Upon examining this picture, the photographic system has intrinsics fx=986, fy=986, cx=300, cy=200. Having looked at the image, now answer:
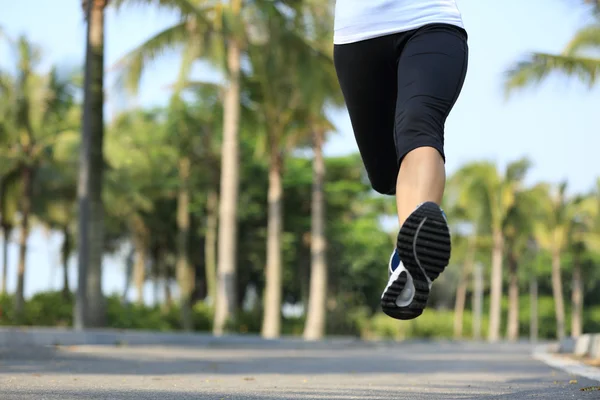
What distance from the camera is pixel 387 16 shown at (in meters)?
3.09

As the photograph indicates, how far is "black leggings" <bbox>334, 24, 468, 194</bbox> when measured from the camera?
2.89 meters

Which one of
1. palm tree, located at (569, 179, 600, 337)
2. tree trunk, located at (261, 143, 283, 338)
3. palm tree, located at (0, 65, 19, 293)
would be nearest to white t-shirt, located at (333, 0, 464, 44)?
palm tree, located at (0, 65, 19, 293)

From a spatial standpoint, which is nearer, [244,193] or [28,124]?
[28,124]

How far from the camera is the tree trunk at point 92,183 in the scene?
15914 mm

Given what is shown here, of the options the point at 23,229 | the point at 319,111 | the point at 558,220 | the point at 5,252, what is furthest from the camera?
the point at 558,220

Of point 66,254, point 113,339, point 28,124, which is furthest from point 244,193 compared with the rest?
point 113,339

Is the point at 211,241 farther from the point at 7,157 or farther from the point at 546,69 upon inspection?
the point at 546,69

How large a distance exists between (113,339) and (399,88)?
1205 cm

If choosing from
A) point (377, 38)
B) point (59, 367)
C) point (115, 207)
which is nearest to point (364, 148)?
point (377, 38)

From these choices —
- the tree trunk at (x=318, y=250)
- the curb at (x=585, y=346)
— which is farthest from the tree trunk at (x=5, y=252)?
the curb at (x=585, y=346)

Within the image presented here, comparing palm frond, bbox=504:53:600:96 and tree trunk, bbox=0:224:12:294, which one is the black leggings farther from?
tree trunk, bbox=0:224:12:294

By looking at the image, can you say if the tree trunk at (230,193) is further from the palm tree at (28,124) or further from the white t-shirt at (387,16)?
the white t-shirt at (387,16)

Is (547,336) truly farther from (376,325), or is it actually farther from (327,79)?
(327,79)

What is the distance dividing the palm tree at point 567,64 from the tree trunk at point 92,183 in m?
7.87
